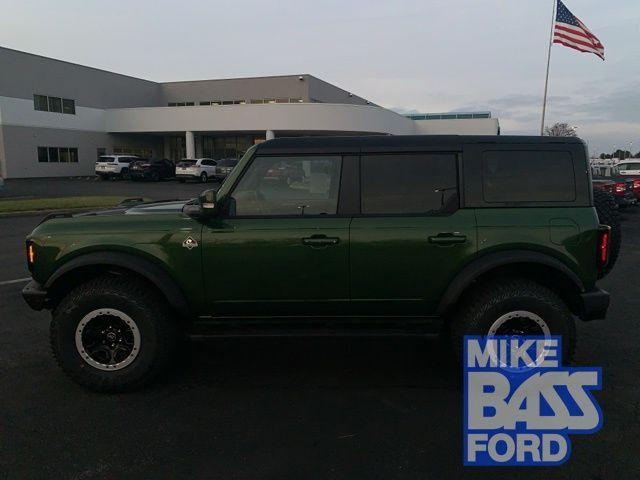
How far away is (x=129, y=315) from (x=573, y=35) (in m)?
23.8

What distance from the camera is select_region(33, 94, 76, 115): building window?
3850 centimetres

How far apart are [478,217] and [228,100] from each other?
49403mm

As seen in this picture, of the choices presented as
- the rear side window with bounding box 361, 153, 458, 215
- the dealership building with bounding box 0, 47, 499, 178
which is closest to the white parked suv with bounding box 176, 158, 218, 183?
the dealership building with bounding box 0, 47, 499, 178

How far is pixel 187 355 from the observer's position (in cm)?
450

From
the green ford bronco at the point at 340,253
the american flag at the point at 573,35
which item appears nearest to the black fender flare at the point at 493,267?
the green ford bronco at the point at 340,253

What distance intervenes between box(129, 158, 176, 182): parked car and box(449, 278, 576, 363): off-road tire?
33726mm

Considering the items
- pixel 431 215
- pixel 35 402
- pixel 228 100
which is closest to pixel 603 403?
pixel 431 215

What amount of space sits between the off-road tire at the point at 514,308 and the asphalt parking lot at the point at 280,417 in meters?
0.47

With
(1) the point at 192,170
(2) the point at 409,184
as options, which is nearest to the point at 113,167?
(1) the point at 192,170

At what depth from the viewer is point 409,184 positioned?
3.74 meters

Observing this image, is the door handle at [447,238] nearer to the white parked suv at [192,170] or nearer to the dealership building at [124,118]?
the white parked suv at [192,170]

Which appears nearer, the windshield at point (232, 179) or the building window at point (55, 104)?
the windshield at point (232, 179)

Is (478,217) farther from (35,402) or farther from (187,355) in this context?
(35,402)

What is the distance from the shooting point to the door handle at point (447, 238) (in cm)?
362
